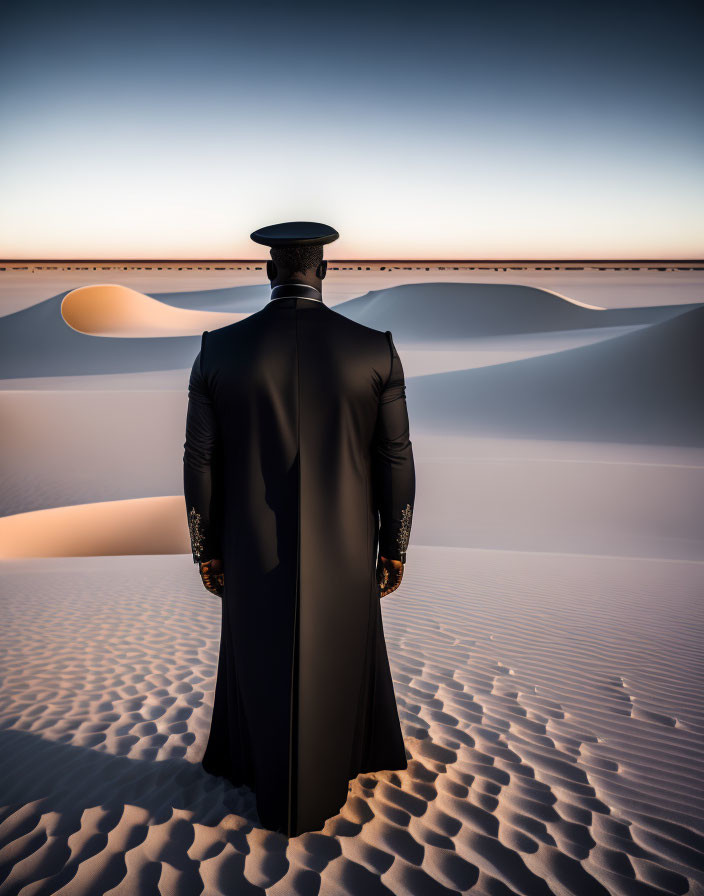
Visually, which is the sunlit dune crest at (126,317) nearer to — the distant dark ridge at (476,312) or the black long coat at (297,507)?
the distant dark ridge at (476,312)

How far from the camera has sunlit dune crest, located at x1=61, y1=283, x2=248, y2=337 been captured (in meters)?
33.7

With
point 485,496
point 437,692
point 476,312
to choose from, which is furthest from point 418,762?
point 476,312

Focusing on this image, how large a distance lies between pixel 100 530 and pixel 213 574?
8.23 meters

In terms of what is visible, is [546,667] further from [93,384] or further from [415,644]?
[93,384]

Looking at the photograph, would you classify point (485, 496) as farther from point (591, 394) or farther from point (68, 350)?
point (68, 350)

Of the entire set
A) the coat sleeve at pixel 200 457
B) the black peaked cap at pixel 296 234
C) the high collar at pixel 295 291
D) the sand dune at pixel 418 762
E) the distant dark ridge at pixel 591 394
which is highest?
the black peaked cap at pixel 296 234

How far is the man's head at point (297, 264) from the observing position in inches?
92.2

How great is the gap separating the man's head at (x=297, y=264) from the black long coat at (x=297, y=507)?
63 millimetres

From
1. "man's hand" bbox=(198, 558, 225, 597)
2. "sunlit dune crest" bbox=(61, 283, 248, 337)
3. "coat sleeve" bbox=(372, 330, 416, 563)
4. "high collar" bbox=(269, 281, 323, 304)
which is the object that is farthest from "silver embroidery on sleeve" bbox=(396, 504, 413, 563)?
"sunlit dune crest" bbox=(61, 283, 248, 337)

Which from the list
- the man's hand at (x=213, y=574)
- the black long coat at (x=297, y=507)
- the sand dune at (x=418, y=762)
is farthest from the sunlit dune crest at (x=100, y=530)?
the black long coat at (x=297, y=507)

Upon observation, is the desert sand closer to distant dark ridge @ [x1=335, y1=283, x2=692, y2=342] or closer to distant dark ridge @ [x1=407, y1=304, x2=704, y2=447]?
distant dark ridge @ [x1=407, y1=304, x2=704, y2=447]

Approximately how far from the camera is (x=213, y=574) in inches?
99.0

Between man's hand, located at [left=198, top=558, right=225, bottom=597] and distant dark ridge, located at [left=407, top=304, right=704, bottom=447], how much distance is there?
13.6 meters

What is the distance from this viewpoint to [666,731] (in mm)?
3408
